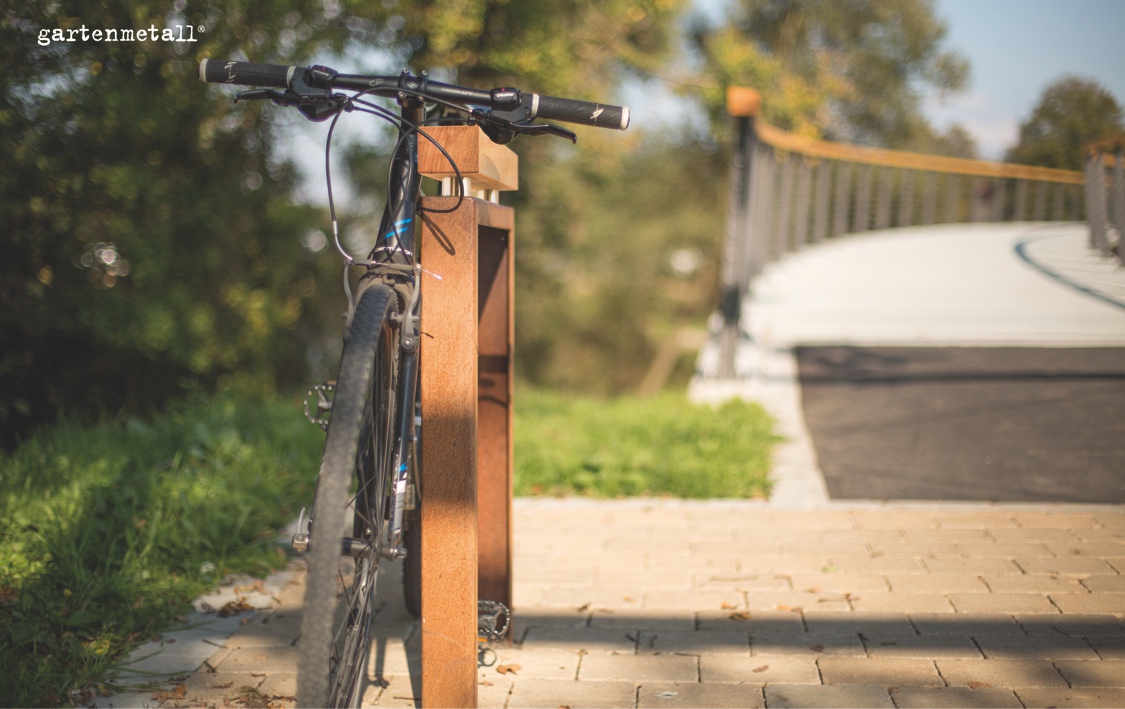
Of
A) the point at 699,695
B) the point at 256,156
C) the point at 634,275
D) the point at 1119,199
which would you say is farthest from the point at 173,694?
the point at 634,275

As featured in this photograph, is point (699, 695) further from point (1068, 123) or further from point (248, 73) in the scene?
point (1068, 123)

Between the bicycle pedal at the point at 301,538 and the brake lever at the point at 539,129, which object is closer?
the bicycle pedal at the point at 301,538

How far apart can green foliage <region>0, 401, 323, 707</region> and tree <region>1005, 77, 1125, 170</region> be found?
504 cm

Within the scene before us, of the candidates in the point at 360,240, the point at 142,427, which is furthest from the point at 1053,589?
the point at 360,240

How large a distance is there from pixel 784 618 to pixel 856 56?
16463 mm

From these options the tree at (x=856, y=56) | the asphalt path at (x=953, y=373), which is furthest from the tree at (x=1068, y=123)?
the tree at (x=856, y=56)

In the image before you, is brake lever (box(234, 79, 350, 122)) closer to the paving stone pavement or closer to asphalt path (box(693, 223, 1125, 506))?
the paving stone pavement

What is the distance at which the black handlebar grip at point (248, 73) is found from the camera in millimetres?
2424

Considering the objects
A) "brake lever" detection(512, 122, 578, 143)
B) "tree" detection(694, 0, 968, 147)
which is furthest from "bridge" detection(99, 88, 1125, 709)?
"tree" detection(694, 0, 968, 147)

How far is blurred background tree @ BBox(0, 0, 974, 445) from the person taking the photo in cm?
612

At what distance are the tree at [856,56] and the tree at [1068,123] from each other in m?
8.74

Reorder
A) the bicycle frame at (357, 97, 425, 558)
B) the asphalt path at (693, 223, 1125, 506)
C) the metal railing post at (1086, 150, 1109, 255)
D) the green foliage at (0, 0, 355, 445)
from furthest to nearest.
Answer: the green foliage at (0, 0, 355, 445) < the metal railing post at (1086, 150, 1109, 255) < the asphalt path at (693, 223, 1125, 506) < the bicycle frame at (357, 97, 425, 558)

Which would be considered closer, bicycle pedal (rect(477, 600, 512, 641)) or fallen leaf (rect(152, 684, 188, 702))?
fallen leaf (rect(152, 684, 188, 702))

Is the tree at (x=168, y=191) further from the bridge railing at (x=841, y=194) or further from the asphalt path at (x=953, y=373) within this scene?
the asphalt path at (x=953, y=373)
